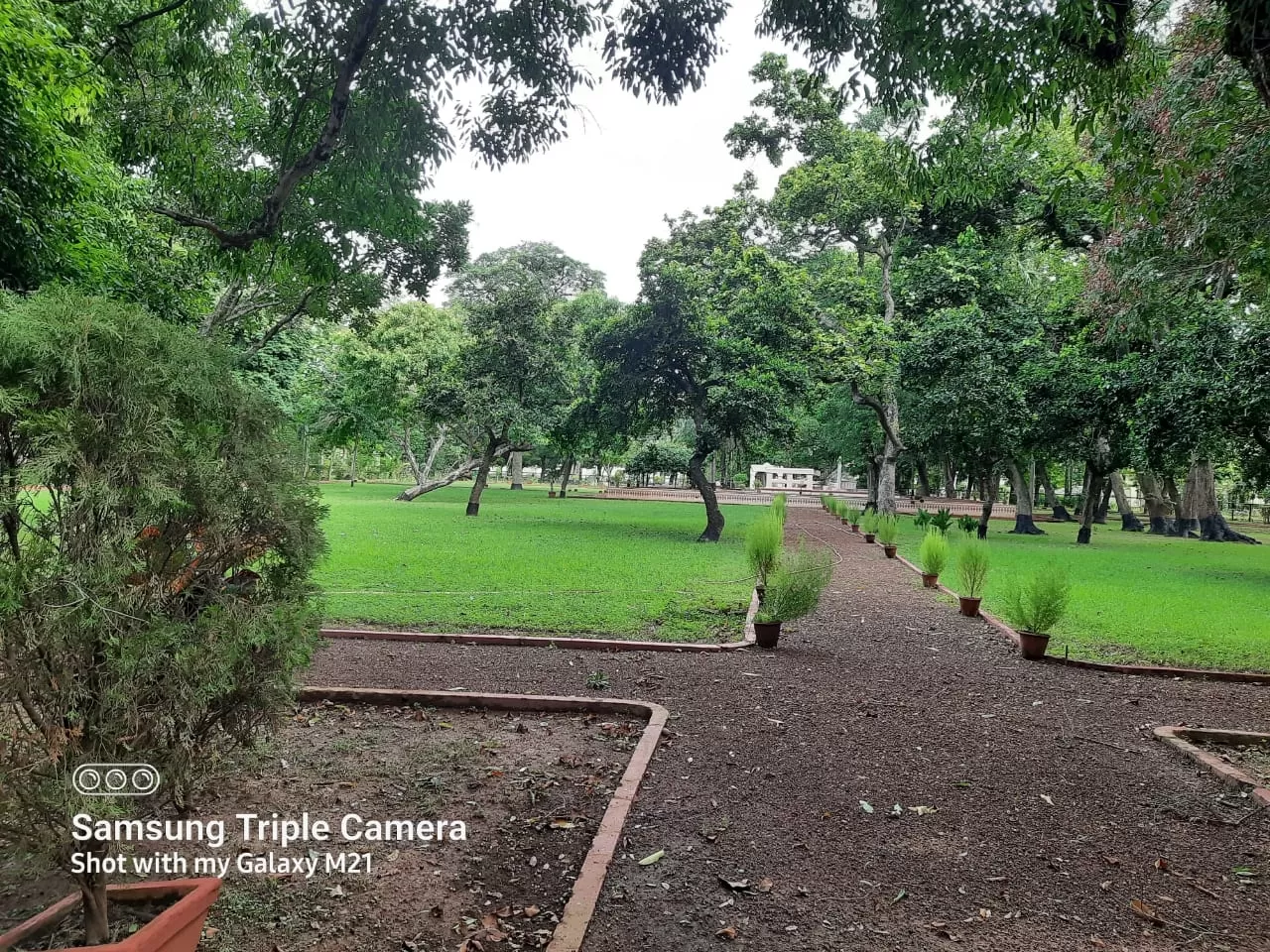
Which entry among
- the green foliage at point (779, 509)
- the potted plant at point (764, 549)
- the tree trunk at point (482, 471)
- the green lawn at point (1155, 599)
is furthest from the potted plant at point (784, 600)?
the tree trunk at point (482, 471)

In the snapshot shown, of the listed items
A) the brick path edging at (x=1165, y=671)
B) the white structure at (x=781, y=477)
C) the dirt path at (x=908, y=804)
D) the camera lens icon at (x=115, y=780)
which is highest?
the white structure at (x=781, y=477)

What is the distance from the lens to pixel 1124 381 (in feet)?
51.5

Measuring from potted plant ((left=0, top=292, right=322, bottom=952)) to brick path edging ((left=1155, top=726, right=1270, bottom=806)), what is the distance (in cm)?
447

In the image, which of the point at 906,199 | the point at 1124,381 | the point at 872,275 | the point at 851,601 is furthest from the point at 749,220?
the point at 906,199

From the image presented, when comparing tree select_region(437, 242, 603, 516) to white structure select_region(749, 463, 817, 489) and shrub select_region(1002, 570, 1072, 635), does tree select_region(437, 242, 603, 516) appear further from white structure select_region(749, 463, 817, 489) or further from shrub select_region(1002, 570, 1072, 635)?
white structure select_region(749, 463, 817, 489)

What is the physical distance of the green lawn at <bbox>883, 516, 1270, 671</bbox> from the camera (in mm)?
6855

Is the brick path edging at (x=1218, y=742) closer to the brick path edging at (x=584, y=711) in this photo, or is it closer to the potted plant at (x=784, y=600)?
the potted plant at (x=784, y=600)

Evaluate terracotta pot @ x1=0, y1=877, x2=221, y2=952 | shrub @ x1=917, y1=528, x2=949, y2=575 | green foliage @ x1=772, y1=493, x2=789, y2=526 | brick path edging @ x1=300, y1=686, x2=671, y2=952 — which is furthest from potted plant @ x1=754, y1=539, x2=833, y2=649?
terracotta pot @ x1=0, y1=877, x2=221, y2=952

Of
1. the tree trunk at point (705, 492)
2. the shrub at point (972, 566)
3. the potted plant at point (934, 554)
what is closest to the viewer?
the shrub at point (972, 566)

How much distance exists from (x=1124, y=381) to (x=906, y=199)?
13615 millimetres

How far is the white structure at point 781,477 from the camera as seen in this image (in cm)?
4891

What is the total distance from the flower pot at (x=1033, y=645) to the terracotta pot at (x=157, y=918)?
635 centimetres

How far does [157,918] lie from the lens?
1.81 m

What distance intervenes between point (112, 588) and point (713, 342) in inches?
579
